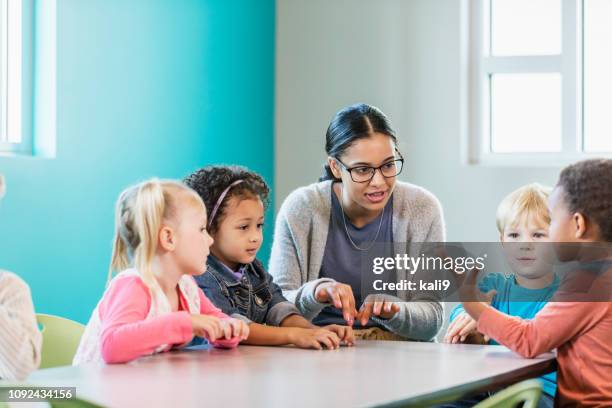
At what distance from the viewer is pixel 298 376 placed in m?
1.69

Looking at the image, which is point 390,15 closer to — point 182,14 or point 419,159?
point 419,159

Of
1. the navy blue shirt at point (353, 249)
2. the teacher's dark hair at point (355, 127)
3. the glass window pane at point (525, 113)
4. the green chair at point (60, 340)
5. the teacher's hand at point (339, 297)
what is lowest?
the green chair at point (60, 340)

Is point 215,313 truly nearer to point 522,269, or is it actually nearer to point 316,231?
point 316,231

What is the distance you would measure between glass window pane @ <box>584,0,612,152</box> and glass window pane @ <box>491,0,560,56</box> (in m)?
0.14

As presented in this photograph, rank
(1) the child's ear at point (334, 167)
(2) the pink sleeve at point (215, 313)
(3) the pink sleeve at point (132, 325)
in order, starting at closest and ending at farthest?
(3) the pink sleeve at point (132, 325) < (2) the pink sleeve at point (215, 313) < (1) the child's ear at point (334, 167)

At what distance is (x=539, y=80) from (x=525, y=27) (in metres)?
0.26

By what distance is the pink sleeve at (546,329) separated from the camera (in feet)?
6.37

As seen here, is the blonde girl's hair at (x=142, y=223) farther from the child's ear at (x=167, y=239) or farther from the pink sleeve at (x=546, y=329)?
the pink sleeve at (x=546, y=329)

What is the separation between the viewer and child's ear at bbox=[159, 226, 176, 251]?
1963mm

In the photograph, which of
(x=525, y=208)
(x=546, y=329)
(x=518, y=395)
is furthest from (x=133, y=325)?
(x=525, y=208)

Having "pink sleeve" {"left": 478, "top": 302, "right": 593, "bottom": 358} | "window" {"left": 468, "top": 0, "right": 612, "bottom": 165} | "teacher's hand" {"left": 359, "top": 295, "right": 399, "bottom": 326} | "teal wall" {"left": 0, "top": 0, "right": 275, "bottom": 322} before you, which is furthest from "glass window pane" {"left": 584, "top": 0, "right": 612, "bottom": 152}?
"pink sleeve" {"left": 478, "top": 302, "right": 593, "bottom": 358}

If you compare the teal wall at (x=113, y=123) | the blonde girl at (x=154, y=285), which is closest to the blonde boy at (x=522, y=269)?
the blonde girl at (x=154, y=285)

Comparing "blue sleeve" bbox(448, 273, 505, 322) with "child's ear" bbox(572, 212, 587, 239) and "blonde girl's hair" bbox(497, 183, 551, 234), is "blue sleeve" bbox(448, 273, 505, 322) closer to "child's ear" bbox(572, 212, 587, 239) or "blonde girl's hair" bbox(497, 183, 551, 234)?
"blonde girl's hair" bbox(497, 183, 551, 234)

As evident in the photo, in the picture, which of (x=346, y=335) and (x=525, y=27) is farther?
(x=525, y=27)
